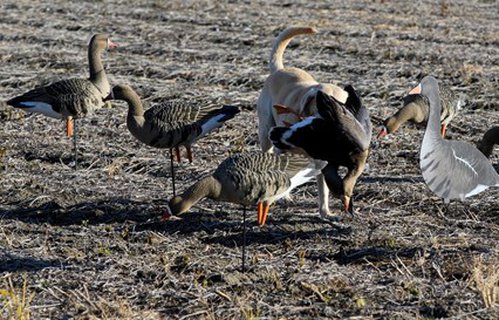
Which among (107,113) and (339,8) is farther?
(339,8)

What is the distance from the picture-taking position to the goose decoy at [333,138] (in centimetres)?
836

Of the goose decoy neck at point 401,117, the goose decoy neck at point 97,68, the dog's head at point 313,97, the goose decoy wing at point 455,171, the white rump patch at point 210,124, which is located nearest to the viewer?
the goose decoy wing at point 455,171

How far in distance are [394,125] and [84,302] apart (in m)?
5.07

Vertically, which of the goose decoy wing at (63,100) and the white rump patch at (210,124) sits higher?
the white rump patch at (210,124)

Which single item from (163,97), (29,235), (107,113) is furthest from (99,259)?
(163,97)

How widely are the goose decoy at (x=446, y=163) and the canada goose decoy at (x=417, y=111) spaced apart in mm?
1762

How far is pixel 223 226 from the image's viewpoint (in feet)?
30.1

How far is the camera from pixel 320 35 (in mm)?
22656

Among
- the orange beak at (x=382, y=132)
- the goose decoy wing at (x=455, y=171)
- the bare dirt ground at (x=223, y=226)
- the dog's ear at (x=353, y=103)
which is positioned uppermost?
the dog's ear at (x=353, y=103)

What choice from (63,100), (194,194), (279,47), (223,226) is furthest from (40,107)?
(194,194)

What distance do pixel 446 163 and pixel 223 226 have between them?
2.21 metres

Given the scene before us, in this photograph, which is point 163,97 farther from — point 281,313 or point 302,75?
point 281,313

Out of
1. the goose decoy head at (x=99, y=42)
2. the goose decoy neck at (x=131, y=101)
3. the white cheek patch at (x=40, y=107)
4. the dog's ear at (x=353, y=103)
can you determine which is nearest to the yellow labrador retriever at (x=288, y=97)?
the dog's ear at (x=353, y=103)

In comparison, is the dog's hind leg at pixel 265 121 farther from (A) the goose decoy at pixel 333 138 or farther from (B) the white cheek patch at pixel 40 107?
(B) the white cheek patch at pixel 40 107
